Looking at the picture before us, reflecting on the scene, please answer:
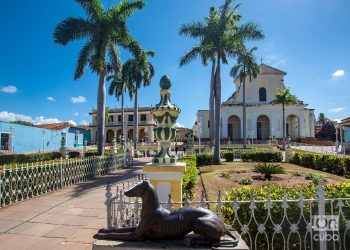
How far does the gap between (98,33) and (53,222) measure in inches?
590

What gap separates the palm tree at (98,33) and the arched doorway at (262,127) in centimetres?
3610

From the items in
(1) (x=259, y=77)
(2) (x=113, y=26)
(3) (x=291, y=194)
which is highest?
(1) (x=259, y=77)

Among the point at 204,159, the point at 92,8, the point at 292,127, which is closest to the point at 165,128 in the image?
the point at 92,8

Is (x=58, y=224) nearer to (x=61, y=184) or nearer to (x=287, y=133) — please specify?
(x=61, y=184)

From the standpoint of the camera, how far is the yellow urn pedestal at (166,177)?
4484 mm

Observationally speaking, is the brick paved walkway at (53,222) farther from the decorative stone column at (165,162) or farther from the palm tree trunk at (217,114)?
the palm tree trunk at (217,114)

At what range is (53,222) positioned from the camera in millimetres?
6195

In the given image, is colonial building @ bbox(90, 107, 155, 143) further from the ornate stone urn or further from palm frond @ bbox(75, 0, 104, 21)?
the ornate stone urn

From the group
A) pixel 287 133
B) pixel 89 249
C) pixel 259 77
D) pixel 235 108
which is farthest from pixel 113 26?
pixel 287 133

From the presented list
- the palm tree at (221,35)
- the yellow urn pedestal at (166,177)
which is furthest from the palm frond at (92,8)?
the yellow urn pedestal at (166,177)

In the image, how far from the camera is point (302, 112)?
153ft

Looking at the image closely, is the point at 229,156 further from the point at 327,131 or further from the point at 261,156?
the point at 327,131

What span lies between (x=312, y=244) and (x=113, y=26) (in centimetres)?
1796

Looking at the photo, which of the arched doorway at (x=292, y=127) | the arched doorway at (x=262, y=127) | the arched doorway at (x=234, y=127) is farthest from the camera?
the arched doorway at (x=234, y=127)
